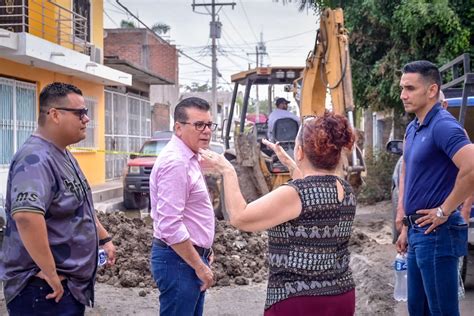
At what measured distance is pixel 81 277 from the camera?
3557mm

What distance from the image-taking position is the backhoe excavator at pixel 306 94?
10.5 m

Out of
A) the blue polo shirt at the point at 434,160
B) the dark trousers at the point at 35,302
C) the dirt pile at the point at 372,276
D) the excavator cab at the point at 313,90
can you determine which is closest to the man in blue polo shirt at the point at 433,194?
the blue polo shirt at the point at 434,160

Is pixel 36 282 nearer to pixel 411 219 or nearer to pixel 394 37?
pixel 411 219

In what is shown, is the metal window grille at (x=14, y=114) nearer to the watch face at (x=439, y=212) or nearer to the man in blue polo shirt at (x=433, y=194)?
the man in blue polo shirt at (x=433, y=194)

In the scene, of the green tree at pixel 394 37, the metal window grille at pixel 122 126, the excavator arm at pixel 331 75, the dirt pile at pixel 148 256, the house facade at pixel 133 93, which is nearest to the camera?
the dirt pile at pixel 148 256

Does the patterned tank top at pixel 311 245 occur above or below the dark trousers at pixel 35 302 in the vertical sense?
above

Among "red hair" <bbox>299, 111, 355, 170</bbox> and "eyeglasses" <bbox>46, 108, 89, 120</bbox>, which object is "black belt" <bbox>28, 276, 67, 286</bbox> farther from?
"red hair" <bbox>299, 111, 355, 170</bbox>

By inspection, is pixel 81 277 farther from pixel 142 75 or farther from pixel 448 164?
pixel 142 75

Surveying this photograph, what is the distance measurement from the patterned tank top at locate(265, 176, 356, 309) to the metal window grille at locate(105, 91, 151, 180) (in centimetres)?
Result: 1848

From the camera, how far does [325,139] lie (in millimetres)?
3242

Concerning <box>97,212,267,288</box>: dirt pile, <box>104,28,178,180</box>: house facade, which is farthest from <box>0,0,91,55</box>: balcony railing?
<box>97,212,267,288</box>: dirt pile

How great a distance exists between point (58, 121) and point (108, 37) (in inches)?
1336

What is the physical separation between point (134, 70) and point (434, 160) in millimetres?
20704

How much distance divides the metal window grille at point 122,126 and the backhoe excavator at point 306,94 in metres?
8.96
